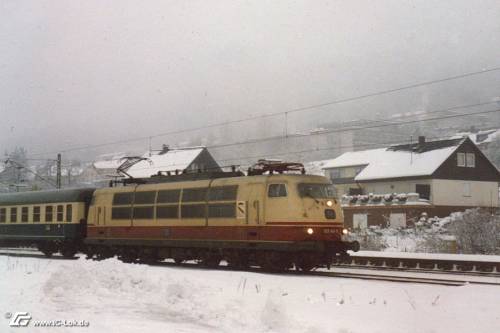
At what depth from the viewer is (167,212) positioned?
23078mm

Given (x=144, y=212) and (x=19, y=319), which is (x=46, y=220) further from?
(x=19, y=319)

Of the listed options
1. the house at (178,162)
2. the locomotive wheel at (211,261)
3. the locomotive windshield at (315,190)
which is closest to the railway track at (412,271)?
the locomotive wheel at (211,261)

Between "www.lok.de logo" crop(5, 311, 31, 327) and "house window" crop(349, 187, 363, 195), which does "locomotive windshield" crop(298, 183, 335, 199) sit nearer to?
"www.lok.de logo" crop(5, 311, 31, 327)

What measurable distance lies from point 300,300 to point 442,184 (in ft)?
154

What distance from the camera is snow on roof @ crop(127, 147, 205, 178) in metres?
70.3

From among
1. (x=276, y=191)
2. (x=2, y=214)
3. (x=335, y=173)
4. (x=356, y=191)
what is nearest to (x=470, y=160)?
(x=356, y=191)

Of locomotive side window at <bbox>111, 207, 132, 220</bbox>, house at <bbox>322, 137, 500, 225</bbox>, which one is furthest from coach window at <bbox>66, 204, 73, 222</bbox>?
house at <bbox>322, 137, 500, 225</bbox>

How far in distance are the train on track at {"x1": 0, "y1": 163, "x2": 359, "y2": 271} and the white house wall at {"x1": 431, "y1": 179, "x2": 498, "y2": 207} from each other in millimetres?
36723

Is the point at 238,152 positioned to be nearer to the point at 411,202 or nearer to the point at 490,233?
the point at 411,202

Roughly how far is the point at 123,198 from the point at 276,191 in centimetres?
863

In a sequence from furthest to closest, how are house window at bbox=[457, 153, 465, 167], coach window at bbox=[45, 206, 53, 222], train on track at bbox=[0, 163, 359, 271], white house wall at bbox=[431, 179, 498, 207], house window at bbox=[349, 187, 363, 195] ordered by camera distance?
house window at bbox=[349, 187, 363, 195], house window at bbox=[457, 153, 465, 167], white house wall at bbox=[431, 179, 498, 207], coach window at bbox=[45, 206, 53, 222], train on track at bbox=[0, 163, 359, 271]

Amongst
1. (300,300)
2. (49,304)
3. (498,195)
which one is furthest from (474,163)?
(49,304)

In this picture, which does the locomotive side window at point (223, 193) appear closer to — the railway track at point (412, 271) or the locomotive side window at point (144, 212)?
the railway track at point (412, 271)

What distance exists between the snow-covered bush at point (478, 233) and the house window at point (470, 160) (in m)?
32.1
